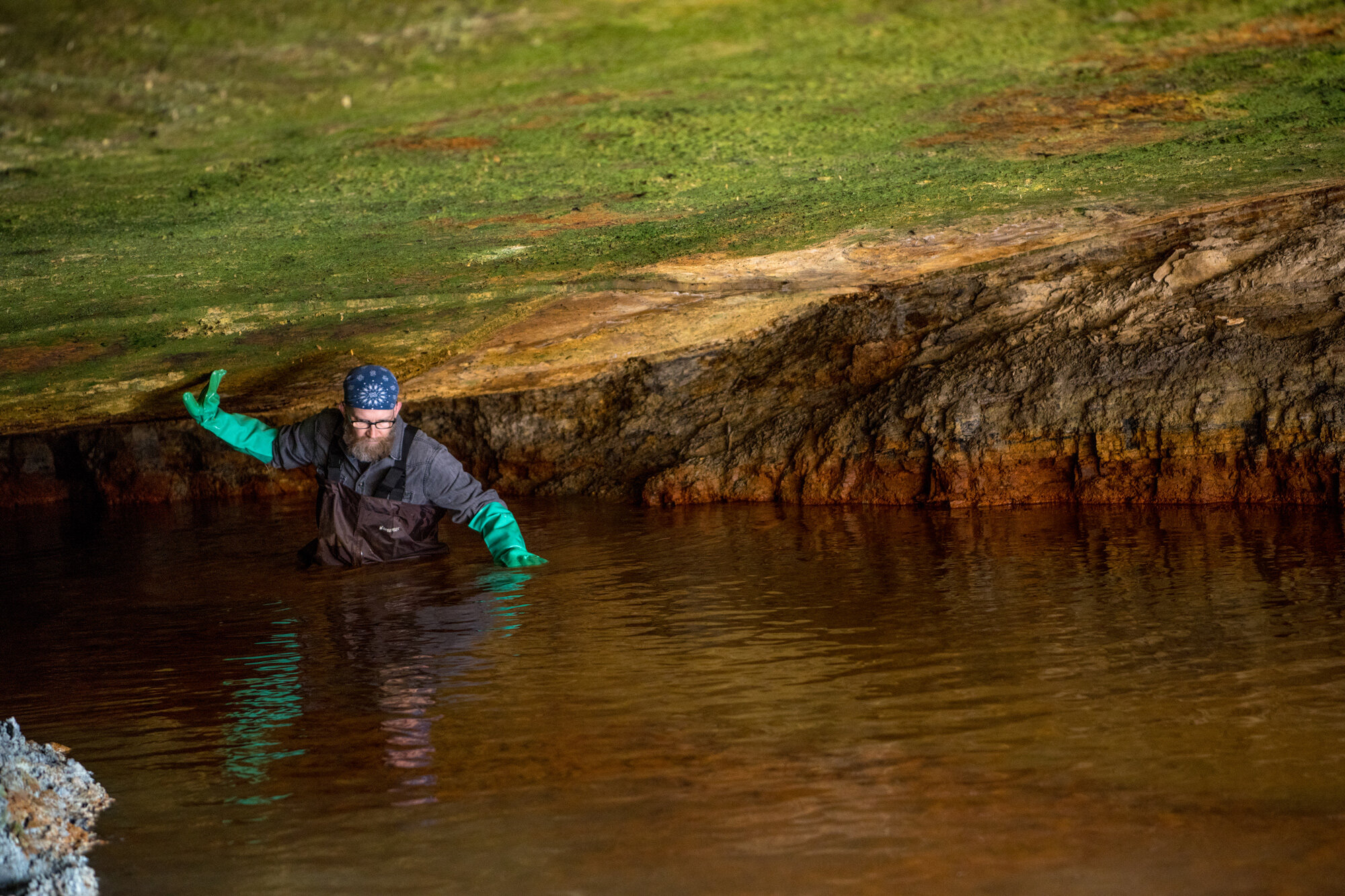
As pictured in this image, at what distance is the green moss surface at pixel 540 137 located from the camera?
2.45 m

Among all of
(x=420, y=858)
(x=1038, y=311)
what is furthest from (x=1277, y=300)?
(x=420, y=858)

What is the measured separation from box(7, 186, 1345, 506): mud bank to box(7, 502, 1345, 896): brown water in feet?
3.48

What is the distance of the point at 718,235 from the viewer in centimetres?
537

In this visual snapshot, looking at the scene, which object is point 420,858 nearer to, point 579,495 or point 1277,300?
point 1277,300

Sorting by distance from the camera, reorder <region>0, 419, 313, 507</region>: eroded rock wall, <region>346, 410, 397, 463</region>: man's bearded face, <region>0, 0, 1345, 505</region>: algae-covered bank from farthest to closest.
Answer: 1. <region>0, 419, 313, 507</region>: eroded rock wall
2. <region>346, 410, 397, 463</region>: man's bearded face
3. <region>0, 0, 1345, 505</region>: algae-covered bank

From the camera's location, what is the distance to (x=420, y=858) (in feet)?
7.56

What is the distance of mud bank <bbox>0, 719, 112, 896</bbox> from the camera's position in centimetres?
221

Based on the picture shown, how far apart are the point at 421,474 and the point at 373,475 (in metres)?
0.26

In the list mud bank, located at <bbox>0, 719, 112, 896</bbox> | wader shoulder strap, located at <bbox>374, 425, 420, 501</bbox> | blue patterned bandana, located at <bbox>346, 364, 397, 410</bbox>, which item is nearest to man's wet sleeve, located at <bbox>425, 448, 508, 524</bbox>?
wader shoulder strap, located at <bbox>374, 425, 420, 501</bbox>

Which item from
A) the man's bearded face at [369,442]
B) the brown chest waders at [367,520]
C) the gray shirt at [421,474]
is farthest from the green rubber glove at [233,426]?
the man's bearded face at [369,442]

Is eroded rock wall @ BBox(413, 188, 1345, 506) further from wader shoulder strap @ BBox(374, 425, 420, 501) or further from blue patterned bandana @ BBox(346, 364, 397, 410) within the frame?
blue patterned bandana @ BBox(346, 364, 397, 410)

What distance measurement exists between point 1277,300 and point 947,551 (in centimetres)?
292

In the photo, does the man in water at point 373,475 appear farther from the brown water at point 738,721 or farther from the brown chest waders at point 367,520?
the brown water at point 738,721

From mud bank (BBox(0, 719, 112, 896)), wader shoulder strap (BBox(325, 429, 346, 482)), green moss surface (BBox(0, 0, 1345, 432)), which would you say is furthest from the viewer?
wader shoulder strap (BBox(325, 429, 346, 482))
